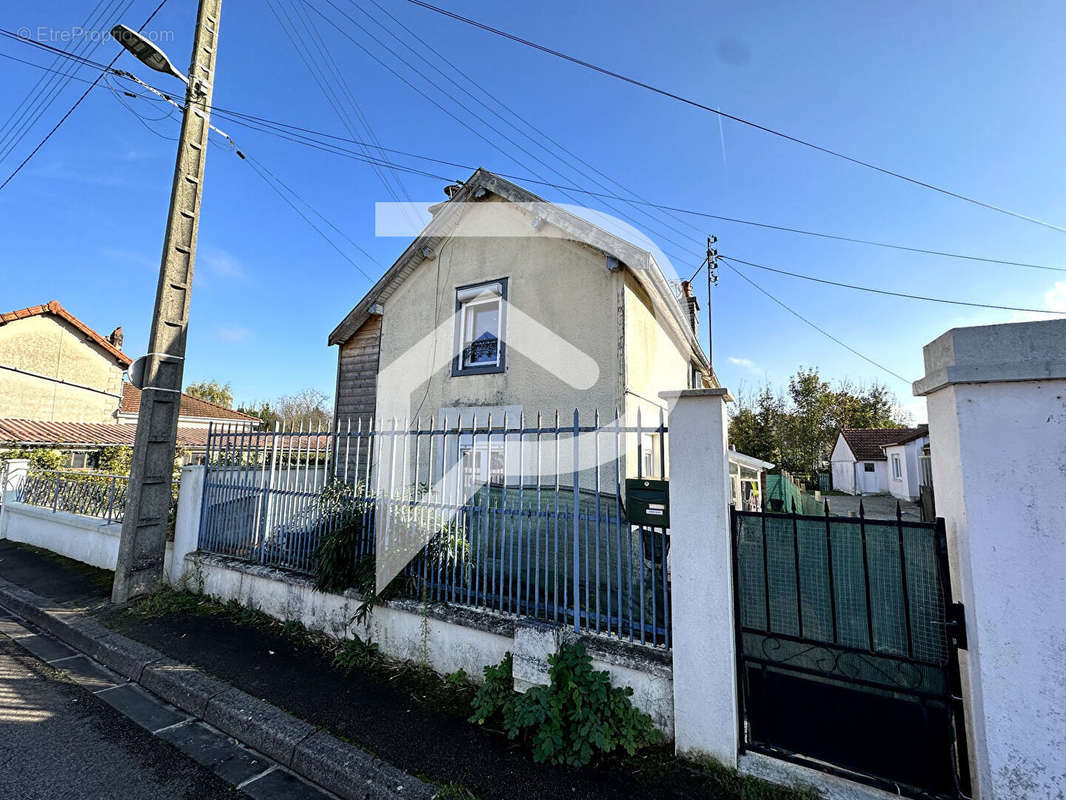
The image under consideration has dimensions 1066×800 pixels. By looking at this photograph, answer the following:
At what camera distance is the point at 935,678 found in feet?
7.85

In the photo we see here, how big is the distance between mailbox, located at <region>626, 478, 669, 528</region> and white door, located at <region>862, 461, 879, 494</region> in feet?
112

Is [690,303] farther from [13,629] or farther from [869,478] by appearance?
[869,478]

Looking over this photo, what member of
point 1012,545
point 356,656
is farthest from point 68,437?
point 1012,545

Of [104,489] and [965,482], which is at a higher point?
[965,482]

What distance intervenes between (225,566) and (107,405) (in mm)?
22473

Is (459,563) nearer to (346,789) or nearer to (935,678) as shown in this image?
(346,789)

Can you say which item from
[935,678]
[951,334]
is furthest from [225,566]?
[951,334]

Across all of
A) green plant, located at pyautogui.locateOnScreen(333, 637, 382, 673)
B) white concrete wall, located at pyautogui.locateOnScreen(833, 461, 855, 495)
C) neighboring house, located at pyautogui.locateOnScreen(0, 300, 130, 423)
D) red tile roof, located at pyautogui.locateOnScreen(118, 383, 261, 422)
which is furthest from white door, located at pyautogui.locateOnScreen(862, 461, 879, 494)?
neighboring house, located at pyautogui.locateOnScreen(0, 300, 130, 423)

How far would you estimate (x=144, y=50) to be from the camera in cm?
539

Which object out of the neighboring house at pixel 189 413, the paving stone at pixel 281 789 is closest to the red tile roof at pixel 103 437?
the neighboring house at pixel 189 413

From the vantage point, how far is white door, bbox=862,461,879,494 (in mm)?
29453

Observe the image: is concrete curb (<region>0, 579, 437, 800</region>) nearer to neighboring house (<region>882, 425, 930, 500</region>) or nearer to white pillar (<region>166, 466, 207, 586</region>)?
white pillar (<region>166, 466, 207, 586</region>)

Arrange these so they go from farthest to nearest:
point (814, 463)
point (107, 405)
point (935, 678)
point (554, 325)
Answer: point (814, 463) < point (107, 405) < point (554, 325) < point (935, 678)

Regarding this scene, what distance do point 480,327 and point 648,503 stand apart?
221 inches
